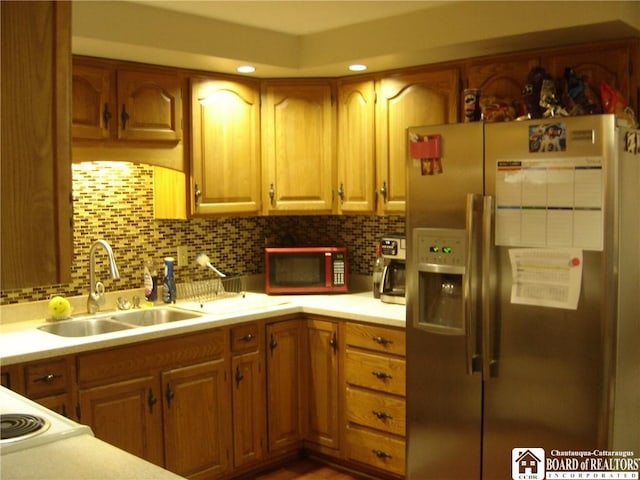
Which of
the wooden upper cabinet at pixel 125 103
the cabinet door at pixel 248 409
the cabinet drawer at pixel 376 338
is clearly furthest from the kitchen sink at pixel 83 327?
the cabinet drawer at pixel 376 338

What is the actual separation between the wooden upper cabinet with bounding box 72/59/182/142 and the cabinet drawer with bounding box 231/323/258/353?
104cm

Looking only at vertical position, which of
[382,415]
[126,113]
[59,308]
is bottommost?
[382,415]

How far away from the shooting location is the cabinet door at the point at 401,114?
144 inches

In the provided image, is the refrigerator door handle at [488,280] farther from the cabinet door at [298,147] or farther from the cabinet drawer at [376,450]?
the cabinet door at [298,147]

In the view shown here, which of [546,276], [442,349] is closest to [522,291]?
[546,276]

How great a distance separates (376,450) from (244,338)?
34.2 inches

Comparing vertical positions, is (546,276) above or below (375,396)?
above

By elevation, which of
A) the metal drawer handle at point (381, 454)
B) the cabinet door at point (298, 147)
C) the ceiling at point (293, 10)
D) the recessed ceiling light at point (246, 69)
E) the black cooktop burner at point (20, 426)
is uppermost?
the ceiling at point (293, 10)

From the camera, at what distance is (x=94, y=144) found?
136 inches

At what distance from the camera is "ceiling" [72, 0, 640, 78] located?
3.02m

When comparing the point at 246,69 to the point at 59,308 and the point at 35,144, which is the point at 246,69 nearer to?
the point at 59,308

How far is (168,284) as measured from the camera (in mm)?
3914

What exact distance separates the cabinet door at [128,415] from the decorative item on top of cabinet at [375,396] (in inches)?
39.1

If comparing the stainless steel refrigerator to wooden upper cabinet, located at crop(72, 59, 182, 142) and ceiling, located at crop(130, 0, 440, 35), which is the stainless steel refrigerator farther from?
wooden upper cabinet, located at crop(72, 59, 182, 142)
